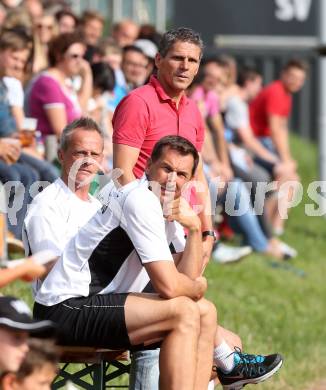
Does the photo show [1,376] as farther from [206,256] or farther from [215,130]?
[215,130]

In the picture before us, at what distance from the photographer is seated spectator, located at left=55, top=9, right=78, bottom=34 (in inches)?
549

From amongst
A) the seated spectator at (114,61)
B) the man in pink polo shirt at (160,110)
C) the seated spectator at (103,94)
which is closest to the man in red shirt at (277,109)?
the seated spectator at (114,61)

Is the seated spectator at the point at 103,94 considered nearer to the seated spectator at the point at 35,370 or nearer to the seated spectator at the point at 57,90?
the seated spectator at the point at 57,90

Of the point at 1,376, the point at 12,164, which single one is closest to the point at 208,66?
the point at 12,164

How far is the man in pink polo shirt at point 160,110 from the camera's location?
25.0 feet

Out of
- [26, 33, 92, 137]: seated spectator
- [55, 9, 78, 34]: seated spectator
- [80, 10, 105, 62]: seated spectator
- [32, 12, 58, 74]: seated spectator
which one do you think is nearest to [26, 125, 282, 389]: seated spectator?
[26, 33, 92, 137]: seated spectator

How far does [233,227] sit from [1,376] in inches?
389

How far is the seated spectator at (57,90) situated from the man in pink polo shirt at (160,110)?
2.95 metres

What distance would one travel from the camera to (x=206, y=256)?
25.1 feet

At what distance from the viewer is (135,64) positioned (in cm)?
1219

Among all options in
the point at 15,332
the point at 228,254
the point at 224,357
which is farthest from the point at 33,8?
the point at 15,332

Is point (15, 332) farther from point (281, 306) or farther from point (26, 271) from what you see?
point (281, 306)

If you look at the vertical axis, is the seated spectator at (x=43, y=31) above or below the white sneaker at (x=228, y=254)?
above

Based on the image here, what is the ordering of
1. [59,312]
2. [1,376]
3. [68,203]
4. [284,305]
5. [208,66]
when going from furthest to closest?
1. [208,66]
2. [284,305]
3. [68,203]
4. [59,312]
5. [1,376]
